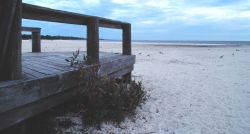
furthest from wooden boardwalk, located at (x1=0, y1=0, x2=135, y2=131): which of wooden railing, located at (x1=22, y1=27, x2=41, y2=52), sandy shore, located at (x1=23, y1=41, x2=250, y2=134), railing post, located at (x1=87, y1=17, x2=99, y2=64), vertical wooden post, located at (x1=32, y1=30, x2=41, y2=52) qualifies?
vertical wooden post, located at (x1=32, y1=30, x2=41, y2=52)

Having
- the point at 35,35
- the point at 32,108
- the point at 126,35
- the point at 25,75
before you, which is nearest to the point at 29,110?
the point at 32,108

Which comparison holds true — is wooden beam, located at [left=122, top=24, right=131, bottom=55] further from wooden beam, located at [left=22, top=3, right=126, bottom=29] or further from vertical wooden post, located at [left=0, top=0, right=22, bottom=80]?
vertical wooden post, located at [left=0, top=0, right=22, bottom=80]

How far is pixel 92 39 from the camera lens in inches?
181

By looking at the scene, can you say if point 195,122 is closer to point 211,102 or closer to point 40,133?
point 211,102

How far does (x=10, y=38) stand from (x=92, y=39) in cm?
192

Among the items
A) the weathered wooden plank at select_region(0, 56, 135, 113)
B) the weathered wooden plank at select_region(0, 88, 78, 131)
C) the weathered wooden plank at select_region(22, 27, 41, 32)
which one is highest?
the weathered wooden plank at select_region(22, 27, 41, 32)

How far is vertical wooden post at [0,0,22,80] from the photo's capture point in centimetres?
266

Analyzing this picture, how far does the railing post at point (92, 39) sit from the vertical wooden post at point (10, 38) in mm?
1766

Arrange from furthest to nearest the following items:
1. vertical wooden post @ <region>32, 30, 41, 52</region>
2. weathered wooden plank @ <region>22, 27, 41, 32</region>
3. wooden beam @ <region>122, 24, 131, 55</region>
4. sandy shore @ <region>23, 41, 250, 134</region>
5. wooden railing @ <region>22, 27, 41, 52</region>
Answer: vertical wooden post @ <region>32, 30, 41, 52</region> → wooden railing @ <region>22, 27, 41, 52</region> → weathered wooden plank @ <region>22, 27, 41, 32</region> → wooden beam @ <region>122, 24, 131, 55</region> → sandy shore @ <region>23, 41, 250, 134</region>

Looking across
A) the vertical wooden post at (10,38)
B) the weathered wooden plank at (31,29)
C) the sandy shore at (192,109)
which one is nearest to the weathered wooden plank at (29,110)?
the vertical wooden post at (10,38)

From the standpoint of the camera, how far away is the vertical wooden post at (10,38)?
105 inches

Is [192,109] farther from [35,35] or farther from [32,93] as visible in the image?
[35,35]

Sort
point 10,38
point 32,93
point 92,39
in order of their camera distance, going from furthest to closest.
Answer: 1. point 92,39
2. point 32,93
3. point 10,38

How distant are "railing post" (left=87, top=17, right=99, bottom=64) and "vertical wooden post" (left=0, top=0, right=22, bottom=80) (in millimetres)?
1766
